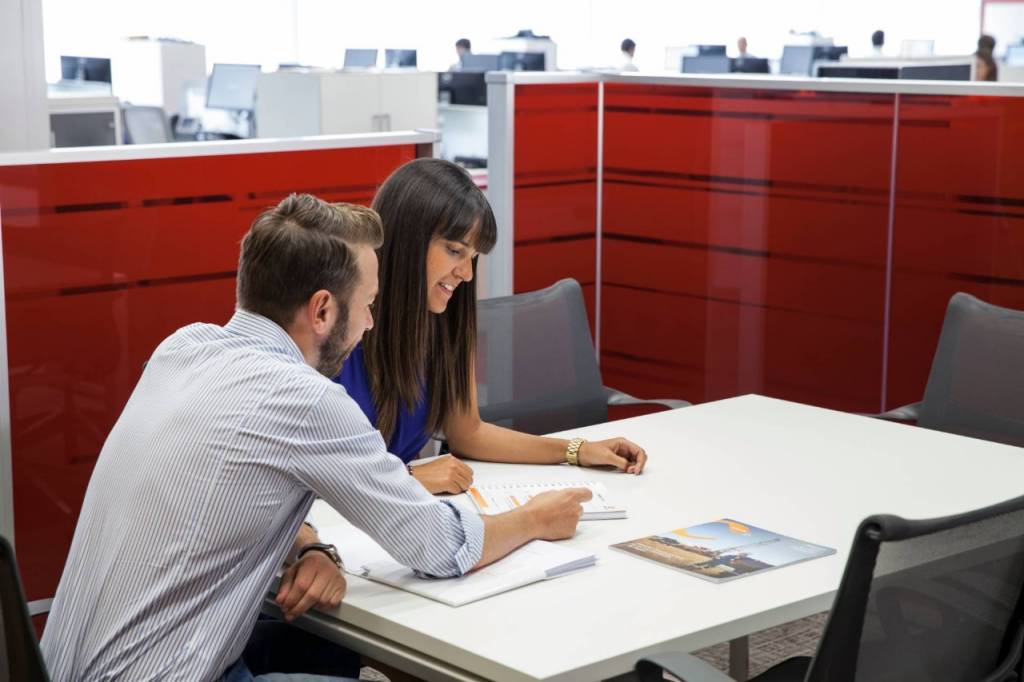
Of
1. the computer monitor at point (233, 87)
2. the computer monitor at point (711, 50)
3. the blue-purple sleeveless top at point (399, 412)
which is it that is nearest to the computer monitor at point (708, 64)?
the computer monitor at point (711, 50)

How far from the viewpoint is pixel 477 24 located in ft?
52.5

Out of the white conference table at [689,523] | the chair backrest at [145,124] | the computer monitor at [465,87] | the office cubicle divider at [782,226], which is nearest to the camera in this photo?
the white conference table at [689,523]

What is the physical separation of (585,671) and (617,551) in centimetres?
44

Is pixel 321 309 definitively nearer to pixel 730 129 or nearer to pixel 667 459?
pixel 667 459

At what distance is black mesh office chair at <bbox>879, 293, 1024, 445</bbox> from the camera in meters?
3.16

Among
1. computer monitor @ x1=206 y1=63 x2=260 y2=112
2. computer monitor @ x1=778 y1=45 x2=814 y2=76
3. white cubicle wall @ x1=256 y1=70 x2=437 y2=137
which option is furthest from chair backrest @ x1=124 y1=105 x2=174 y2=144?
computer monitor @ x1=778 y1=45 x2=814 y2=76

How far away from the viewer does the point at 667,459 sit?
2658 mm

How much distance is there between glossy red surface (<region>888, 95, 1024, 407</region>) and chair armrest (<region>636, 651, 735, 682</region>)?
254 cm

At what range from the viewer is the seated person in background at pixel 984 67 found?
820 cm

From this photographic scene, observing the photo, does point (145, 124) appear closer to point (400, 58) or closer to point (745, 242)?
point (400, 58)

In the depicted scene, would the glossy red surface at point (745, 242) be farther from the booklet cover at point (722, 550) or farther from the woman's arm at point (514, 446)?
the booklet cover at point (722, 550)

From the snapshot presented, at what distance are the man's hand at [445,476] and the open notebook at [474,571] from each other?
0.29 meters

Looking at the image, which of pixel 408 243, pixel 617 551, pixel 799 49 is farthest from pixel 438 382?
pixel 799 49

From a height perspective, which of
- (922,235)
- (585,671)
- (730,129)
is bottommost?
(585,671)
